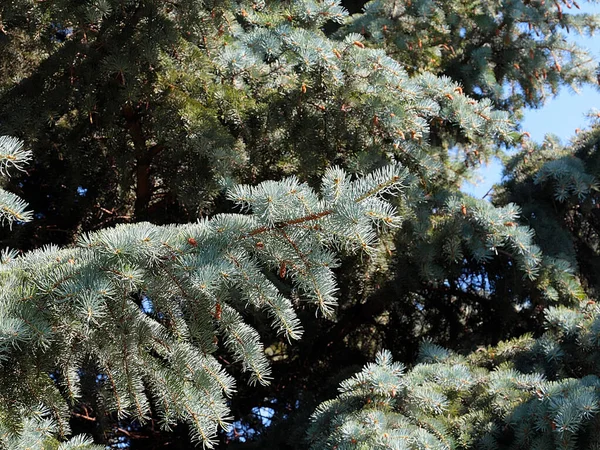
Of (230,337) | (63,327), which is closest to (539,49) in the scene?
(230,337)

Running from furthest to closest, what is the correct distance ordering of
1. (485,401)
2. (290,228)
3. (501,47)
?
(501,47), (485,401), (290,228)

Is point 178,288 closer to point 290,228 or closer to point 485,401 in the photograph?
point 290,228

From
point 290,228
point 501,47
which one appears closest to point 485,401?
point 290,228

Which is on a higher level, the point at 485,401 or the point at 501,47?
the point at 501,47

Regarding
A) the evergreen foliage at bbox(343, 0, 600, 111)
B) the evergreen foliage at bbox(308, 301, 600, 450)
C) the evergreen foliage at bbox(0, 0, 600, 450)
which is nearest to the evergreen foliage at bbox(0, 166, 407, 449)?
the evergreen foliage at bbox(0, 0, 600, 450)

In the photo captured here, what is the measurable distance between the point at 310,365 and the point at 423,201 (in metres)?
1.51

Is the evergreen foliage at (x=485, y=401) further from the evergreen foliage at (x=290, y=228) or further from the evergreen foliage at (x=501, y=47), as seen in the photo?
the evergreen foliage at (x=501, y=47)

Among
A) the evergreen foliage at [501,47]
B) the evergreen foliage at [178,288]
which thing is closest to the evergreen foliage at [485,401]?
the evergreen foliage at [178,288]

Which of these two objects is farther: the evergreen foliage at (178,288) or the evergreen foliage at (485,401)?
the evergreen foliage at (485,401)

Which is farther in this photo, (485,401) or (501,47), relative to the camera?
(501,47)

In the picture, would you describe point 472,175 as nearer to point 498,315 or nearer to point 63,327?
point 498,315

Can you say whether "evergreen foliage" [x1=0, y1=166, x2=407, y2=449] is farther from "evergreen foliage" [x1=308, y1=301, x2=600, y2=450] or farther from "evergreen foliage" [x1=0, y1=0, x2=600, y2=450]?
"evergreen foliage" [x1=308, y1=301, x2=600, y2=450]

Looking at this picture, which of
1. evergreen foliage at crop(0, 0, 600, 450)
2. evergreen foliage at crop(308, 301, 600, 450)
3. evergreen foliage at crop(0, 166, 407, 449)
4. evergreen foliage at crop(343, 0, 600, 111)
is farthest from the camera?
evergreen foliage at crop(343, 0, 600, 111)

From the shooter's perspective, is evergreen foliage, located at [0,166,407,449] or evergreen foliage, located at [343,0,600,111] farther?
evergreen foliage, located at [343,0,600,111]
